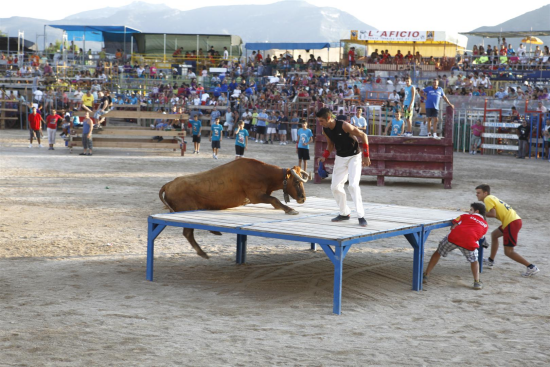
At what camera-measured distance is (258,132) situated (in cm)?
3716

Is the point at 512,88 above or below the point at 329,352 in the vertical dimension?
above

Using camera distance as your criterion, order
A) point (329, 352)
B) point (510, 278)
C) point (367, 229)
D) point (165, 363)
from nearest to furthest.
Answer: point (165, 363) → point (329, 352) → point (367, 229) → point (510, 278)

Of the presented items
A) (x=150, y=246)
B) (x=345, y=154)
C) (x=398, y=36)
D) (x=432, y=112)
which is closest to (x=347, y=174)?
(x=345, y=154)

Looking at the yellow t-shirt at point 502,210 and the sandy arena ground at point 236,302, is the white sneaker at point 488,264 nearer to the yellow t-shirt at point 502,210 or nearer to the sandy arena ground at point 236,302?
the sandy arena ground at point 236,302

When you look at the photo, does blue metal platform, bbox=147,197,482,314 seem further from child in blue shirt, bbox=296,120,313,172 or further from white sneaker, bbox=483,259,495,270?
child in blue shirt, bbox=296,120,313,172

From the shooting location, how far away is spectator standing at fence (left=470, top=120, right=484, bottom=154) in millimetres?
32469

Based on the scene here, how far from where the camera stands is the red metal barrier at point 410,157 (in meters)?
18.0

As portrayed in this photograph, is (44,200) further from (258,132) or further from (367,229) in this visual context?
(258,132)

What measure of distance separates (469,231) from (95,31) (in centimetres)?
4883

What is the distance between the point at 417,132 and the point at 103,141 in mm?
14313

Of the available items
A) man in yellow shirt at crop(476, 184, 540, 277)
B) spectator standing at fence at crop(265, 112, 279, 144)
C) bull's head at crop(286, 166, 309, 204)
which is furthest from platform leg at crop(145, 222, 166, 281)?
spectator standing at fence at crop(265, 112, 279, 144)

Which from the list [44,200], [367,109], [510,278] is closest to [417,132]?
[367,109]

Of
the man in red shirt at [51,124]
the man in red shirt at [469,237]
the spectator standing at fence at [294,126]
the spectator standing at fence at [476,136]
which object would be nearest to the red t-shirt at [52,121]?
the man in red shirt at [51,124]

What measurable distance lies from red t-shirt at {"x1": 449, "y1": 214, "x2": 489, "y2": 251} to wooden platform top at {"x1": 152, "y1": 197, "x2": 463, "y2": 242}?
A: 0.99ft
